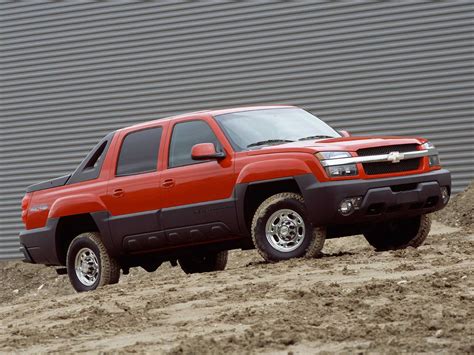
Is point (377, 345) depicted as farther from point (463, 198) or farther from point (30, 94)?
point (30, 94)

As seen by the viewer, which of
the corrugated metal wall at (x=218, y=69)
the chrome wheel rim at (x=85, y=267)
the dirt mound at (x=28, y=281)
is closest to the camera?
the chrome wheel rim at (x=85, y=267)

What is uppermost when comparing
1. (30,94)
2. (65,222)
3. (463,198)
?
(30,94)

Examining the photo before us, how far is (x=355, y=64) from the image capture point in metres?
18.9

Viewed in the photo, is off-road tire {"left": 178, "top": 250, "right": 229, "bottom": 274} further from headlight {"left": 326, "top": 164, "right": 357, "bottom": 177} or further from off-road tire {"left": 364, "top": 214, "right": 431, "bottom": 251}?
headlight {"left": 326, "top": 164, "right": 357, "bottom": 177}

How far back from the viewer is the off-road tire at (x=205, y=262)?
13281 millimetres

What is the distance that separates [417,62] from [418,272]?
915 centimetres

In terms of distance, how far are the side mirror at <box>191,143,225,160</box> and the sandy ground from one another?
1.13 meters

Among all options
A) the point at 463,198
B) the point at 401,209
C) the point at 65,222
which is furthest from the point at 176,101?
the point at 401,209

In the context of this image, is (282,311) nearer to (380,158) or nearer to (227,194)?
(380,158)

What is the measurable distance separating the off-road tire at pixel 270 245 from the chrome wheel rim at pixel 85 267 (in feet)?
7.79

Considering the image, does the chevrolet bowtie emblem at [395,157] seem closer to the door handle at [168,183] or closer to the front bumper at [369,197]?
the front bumper at [369,197]

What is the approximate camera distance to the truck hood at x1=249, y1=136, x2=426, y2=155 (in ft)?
35.3

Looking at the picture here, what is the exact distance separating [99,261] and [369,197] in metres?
3.29

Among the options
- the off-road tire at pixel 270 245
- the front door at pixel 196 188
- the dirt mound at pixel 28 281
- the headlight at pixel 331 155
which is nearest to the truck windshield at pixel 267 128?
the front door at pixel 196 188
